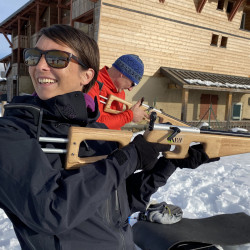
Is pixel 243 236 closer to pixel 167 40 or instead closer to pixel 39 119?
pixel 39 119

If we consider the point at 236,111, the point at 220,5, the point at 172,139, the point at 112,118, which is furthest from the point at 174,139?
the point at 236,111

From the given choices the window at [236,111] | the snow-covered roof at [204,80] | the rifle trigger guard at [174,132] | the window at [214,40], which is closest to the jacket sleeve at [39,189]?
the rifle trigger guard at [174,132]

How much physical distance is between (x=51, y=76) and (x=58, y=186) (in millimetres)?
608

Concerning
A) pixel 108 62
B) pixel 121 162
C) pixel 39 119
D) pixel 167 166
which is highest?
pixel 108 62

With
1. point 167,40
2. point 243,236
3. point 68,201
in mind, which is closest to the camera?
point 68,201

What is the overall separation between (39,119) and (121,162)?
1.39ft

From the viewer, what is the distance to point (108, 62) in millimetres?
10250

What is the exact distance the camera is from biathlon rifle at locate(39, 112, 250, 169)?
45.1 inches

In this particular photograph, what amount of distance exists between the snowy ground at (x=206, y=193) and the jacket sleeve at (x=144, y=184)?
5.86ft

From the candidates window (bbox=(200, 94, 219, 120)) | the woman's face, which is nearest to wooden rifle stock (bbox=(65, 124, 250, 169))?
the woman's face

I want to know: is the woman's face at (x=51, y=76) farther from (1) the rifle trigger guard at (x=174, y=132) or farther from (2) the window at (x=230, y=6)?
(2) the window at (x=230, y=6)

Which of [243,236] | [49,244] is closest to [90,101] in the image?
[49,244]

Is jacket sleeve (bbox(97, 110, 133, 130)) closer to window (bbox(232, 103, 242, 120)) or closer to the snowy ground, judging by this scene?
the snowy ground

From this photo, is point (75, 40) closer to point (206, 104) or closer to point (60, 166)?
point (60, 166)
